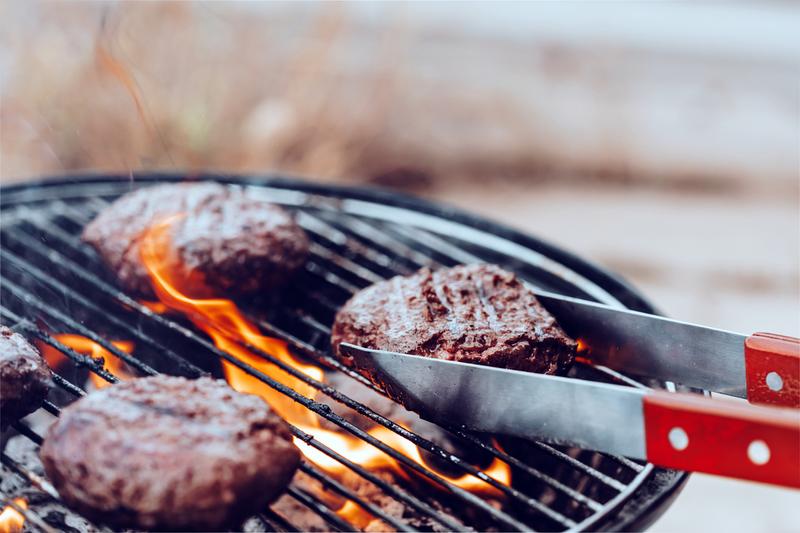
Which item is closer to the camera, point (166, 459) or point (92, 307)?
point (166, 459)

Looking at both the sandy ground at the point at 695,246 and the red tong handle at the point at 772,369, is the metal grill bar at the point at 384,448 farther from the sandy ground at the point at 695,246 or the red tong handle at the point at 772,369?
the sandy ground at the point at 695,246

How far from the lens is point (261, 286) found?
2350mm

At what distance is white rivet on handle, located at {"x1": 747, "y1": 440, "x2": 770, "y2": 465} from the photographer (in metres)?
1.43

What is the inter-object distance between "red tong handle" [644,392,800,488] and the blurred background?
9.62 ft

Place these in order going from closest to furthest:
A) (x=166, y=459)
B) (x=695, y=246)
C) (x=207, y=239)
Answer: (x=166, y=459) < (x=207, y=239) < (x=695, y=246)

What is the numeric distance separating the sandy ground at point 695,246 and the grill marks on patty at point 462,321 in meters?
1.54

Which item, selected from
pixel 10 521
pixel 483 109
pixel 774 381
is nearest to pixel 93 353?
pixel 10 521

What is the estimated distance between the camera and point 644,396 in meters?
1.50

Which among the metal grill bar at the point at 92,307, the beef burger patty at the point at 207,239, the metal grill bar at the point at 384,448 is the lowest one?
the metal grill bar at the point at 92,307

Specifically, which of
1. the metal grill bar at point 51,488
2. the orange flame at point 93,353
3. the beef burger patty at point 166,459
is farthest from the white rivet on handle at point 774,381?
the orange flame at point 93,353

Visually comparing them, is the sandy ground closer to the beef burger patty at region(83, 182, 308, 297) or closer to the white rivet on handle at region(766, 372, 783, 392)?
the white rivet on handle at region(766, 372, 783, 392)

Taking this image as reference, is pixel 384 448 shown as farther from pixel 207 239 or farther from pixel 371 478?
pixel 207 239

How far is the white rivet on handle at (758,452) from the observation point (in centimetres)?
143

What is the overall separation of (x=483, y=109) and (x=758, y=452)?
12.9 ft
